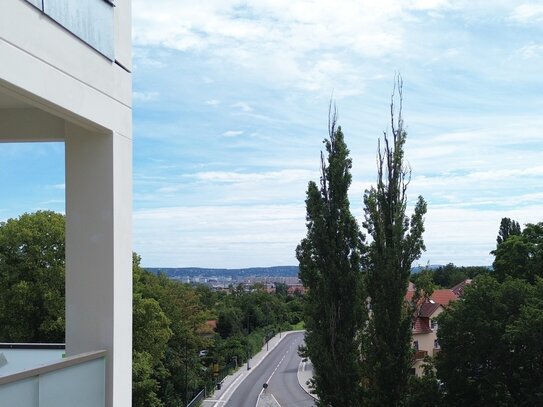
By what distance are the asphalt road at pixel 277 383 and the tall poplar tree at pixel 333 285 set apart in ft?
70.1

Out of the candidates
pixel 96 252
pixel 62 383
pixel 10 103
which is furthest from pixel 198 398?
pixel 62 383

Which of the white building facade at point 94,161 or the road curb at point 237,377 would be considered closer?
the white building facade at point 94,161

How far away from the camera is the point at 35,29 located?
382cm

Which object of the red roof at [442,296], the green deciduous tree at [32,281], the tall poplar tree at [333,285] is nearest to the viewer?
the tall poplar tree at [333,285]

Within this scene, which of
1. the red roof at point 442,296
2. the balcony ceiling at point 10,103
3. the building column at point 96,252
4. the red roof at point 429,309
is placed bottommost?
the red roof at point 429,309

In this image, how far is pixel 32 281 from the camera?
75.8 ft

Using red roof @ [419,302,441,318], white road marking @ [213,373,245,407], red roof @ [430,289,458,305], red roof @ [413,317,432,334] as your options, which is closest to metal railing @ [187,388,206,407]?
white road marking @ [213,373,245,407]

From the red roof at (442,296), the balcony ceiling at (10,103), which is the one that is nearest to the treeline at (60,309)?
the balcony ceiling at (10,103)

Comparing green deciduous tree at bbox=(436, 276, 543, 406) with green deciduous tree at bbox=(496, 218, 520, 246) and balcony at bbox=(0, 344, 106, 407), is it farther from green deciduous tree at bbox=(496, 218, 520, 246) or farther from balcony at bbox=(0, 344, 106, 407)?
green deciduous tree at bbox=(496, 218, 520, 246)

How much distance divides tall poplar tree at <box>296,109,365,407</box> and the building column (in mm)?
11113

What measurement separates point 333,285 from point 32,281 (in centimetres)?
1321

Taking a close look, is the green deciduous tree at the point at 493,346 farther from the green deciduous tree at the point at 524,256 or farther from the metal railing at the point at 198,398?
the metal railing at the point at 198,398

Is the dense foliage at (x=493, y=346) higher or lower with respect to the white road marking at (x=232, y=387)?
higher

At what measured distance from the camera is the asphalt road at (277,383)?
3797 centimetres
